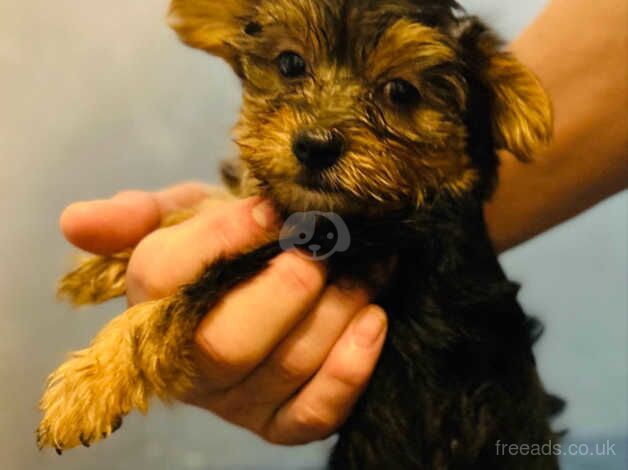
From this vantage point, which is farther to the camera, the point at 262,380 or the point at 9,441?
the point at 262,380

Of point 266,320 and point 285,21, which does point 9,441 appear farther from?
point 285,21

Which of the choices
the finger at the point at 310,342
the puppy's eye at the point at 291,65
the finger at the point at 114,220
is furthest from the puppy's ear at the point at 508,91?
the finger at the point at 114,220

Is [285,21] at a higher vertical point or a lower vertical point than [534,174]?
higher

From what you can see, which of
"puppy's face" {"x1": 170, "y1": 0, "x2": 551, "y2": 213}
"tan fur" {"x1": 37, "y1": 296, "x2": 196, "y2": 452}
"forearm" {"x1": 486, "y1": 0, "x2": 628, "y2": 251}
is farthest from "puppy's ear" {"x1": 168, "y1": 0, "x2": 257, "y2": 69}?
"forearm" {"x1": 486, "y1": 0, "x2": 628, "y2": 251}

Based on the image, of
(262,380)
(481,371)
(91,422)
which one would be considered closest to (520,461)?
(481,371)

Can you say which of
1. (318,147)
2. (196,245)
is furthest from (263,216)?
(318,147)

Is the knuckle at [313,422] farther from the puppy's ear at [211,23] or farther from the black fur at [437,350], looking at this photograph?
the puppy's ear at [211,23]

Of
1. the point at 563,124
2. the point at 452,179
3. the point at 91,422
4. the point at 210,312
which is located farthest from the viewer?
the point at 563,124
